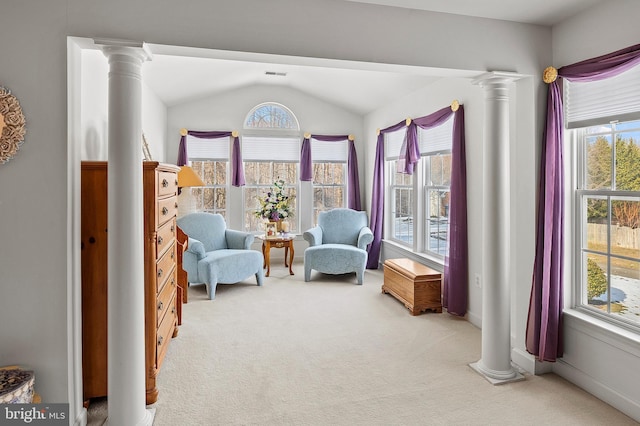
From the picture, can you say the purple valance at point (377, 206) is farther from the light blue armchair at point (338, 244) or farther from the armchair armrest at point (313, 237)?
the armchair armrest at point (313, 237)

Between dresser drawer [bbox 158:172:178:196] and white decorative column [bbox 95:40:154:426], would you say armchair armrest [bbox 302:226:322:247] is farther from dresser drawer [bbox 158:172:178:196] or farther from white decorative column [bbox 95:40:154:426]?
white decorative column [bbox 95:40:154:426]

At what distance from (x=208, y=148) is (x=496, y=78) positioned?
4856 mm

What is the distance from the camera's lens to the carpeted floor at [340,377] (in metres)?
2.38

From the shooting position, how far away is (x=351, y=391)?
2.65 m

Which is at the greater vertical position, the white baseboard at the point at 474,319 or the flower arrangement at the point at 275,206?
the flower arrangement at the point at 275,206

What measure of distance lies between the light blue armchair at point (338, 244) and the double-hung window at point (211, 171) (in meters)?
1.80

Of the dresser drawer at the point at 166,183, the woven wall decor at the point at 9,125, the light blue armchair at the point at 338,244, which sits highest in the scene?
the woven wall decor at the point at 9,125

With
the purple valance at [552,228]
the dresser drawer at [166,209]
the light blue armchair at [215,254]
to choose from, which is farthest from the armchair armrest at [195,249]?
the purple valance at [552,228]

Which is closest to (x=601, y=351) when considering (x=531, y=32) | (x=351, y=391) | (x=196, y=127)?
(x=351, y=391)

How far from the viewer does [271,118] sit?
266 inches

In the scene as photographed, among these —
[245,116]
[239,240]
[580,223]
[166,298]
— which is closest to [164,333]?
[166,298]

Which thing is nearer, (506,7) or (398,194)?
(506,7)

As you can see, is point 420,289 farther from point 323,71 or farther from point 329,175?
point 329,175

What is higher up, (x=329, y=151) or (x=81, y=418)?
(x=329, y=151)
